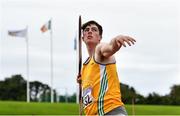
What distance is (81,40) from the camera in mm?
7910

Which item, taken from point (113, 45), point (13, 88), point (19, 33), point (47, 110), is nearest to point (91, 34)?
point (113, 45)

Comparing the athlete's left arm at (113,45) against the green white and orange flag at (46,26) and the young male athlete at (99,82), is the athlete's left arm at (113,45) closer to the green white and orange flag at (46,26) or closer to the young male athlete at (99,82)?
the young male athlete at (99,82)

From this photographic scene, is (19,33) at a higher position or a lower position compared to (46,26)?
lower

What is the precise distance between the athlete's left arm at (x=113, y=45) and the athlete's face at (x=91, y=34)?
33cm

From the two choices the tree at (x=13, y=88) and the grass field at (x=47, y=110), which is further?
the tree at (x=13, y=88)

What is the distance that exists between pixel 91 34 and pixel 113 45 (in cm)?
91

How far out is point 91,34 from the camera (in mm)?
7410

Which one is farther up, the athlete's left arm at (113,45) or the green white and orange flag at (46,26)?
the green white and orange flag at (46,26)

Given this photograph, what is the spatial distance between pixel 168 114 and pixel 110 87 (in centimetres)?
4719

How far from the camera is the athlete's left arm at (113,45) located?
612 cm

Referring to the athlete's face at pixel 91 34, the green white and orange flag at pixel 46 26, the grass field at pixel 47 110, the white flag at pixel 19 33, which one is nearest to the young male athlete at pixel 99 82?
the athlete's face at pixel 91 34

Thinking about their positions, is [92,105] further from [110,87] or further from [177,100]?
[177,100]

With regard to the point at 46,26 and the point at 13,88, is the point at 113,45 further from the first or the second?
the point at 13,88

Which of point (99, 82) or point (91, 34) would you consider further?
point (91, 34)
